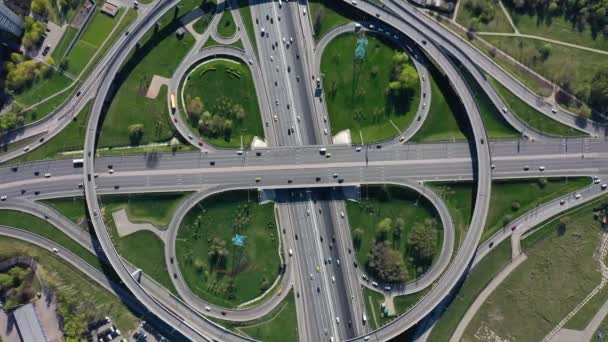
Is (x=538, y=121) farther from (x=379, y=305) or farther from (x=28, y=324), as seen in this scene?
(x=28, y=324)

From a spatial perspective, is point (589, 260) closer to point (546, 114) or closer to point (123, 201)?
point (546, 114)

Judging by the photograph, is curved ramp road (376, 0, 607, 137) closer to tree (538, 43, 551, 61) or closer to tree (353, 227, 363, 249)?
tree (538, 43, 551, 61)

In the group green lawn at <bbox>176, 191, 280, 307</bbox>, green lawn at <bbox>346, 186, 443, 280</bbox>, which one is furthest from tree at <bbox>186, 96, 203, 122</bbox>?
green lawn at <bbox>346, 186, 443, 280</bbox>

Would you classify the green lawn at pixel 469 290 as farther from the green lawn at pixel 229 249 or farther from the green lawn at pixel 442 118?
the green lawn at pixel 229 249

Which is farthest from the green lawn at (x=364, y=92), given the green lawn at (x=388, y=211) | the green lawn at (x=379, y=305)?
the green lawn at (x=379, y=305)

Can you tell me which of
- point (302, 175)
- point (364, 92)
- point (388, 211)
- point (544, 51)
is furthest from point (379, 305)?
point (544, 51)
